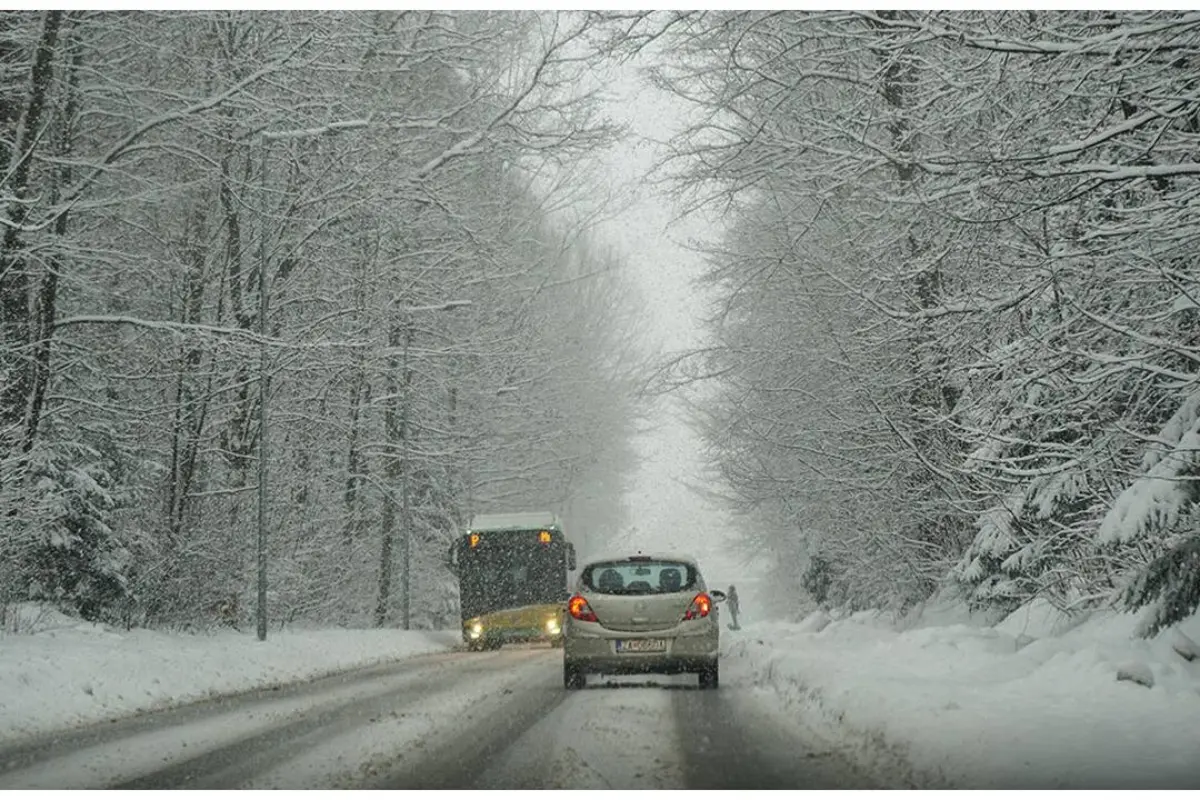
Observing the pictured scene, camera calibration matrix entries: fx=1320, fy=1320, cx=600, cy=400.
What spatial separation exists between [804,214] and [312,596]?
15.8 m

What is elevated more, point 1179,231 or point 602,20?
point 602,20

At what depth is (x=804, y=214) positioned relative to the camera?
898 inches

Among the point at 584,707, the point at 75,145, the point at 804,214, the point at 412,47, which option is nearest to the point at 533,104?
the point at 412,47

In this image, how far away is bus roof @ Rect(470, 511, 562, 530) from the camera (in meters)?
32.0

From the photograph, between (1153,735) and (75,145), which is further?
(75,145)

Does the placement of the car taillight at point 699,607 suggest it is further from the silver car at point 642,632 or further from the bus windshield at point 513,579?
the bus windshield at point 513,579

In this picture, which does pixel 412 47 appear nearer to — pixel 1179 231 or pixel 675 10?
pixel 675 10

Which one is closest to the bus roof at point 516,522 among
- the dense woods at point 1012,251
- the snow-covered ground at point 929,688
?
the snow-covered ground at point 929,688

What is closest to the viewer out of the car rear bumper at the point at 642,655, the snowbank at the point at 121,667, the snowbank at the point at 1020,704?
the snowbank at the point at 1020,704

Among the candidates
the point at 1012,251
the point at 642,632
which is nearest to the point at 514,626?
the point at 642,632

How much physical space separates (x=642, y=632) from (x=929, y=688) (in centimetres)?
546

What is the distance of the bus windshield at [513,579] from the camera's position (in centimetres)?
3142

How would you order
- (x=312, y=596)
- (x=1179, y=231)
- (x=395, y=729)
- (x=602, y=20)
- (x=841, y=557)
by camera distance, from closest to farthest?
(x=1179, y=231) < (x=395, y=729) < (x=602, y=20) < (x=841, y=557) < (x=312, y=596)

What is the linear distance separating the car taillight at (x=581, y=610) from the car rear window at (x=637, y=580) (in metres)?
0.24
